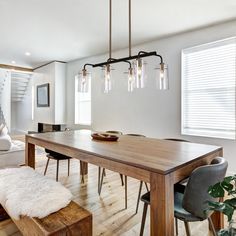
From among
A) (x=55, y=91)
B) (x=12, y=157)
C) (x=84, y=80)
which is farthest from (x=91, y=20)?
(x=55, y=91)

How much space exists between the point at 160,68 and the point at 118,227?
5.44 ft

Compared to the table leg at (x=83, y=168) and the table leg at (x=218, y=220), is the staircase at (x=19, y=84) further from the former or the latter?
the table leg at (x=218, y=220)

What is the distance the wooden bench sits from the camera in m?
1.27

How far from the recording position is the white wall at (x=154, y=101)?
3388 millimetres

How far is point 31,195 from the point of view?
1580 mm

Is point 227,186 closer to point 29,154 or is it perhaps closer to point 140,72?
point 140,72

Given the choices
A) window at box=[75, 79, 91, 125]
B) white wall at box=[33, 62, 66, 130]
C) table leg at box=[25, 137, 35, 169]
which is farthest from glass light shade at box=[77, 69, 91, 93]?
white wall at box=[33, 62, 66, 130]

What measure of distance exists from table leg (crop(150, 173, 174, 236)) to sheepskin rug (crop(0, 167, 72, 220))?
2.26 feet

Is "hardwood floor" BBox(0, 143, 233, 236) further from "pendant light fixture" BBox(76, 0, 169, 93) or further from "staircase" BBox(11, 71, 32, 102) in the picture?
"staircase" BBox(11, 71, 32, 102)

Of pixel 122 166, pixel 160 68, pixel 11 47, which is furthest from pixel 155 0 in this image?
pixel 11 47

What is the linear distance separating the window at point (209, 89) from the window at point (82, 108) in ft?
9.40

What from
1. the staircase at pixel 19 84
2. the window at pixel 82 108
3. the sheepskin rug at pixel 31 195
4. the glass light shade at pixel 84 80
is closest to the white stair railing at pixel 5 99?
the staircase at pixel 19 84

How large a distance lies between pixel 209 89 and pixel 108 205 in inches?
97.9

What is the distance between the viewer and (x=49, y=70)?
6391 mm
